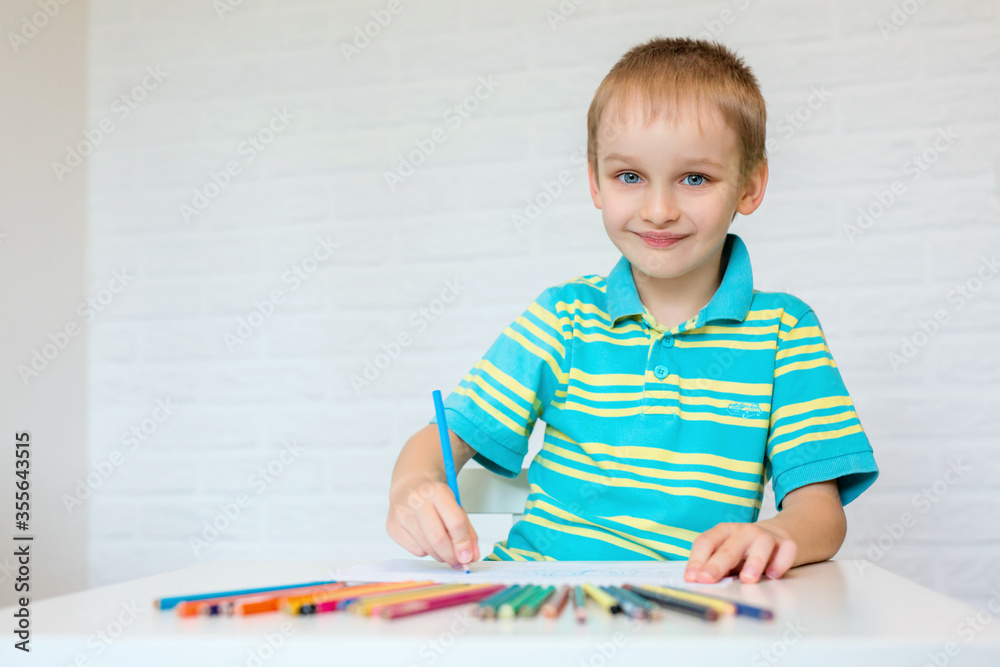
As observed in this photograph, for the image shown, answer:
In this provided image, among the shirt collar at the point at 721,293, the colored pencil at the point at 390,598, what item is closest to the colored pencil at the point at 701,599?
the colored pencil at the point at 390,598

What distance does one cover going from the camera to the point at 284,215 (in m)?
1.72

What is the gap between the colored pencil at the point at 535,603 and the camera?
1.37 feet

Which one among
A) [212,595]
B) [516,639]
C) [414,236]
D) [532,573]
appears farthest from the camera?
[414,236]

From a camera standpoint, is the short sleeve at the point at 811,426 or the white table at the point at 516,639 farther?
the short sleeve at the point at 811,426

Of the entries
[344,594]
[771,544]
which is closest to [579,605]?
[344,594]

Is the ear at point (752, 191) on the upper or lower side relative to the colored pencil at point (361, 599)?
upper

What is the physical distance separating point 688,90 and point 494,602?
0.61 metres

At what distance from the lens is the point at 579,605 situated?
1.46ft

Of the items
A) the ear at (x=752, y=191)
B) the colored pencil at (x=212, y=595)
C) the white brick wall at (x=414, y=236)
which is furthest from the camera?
the white brick wall at (x=414, y=236)

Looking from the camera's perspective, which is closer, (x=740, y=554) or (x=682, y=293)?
(x=740, y=554)

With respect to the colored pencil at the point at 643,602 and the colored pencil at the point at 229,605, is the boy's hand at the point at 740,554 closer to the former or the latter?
the colored pencil at the point at 643,602

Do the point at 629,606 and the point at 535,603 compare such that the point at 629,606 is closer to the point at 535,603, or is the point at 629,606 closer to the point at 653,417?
the point at 535,603

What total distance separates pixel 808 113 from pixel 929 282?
34 centimetres

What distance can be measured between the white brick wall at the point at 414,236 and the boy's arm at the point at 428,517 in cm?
78
